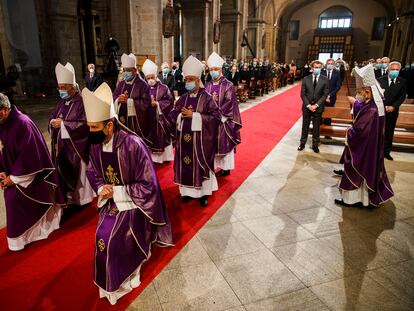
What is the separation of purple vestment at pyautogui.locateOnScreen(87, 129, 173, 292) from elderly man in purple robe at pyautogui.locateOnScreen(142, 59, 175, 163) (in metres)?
3.48

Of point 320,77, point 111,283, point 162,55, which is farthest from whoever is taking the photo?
point 162,55

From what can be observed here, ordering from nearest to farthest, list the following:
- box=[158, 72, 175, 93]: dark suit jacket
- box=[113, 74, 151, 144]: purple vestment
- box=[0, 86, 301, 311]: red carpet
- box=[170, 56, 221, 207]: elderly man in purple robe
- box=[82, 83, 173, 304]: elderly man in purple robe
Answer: box=[82, 83, 173, 304]: elderly man in purple robe, box=[0, 86, 301, 311]: red carpet, box=[170, 56, 221, 207]: elderly man in purple robe, box=[113, 74, 151, 144]: purple vestment, box=[158, 72, 175, 93]: dark suit jacket

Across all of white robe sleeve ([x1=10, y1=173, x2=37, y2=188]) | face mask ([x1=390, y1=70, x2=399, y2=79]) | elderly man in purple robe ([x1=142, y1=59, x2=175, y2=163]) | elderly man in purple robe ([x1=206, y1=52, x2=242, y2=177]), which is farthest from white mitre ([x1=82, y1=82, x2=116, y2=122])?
face mask ([x1=390, y1=70, x2=399, y2=79])

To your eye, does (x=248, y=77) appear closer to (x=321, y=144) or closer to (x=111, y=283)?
(x=321, y=144)

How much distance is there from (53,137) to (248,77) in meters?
12.3

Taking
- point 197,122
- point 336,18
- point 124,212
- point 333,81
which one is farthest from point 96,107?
A: point 336,18

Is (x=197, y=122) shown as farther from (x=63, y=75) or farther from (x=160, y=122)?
(x=160, y=122)

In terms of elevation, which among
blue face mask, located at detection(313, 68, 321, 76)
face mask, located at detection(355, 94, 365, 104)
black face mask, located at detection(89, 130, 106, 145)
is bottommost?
black face mask, located at detection(89, 130, 106, 145)

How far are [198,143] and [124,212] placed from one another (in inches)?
75.6

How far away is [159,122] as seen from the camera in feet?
21.0

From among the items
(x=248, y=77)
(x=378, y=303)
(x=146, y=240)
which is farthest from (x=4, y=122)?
(x=248, y=77)

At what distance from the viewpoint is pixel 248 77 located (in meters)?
15.3

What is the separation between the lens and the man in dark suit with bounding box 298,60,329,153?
7176mm

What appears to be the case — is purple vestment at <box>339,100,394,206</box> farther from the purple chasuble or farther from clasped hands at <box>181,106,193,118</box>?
the purple chasuble
